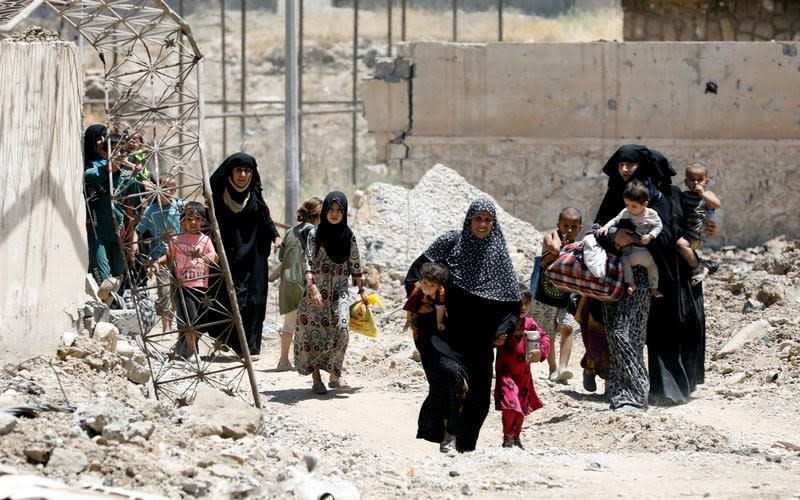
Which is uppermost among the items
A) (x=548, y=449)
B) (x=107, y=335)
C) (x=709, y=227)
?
(x=709, y=227)

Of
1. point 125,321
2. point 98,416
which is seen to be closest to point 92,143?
point 125,321

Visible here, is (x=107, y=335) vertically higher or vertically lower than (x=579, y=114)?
lower

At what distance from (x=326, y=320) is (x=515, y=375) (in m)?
2.13

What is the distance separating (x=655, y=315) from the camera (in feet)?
28.1

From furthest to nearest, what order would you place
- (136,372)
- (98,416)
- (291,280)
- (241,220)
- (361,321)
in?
(291,280)
(241,220)
(361,321)
(136,372)
(98,416)

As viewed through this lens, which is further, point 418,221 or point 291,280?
point 418,221

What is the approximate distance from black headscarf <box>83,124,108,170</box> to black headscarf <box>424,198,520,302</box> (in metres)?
3.49

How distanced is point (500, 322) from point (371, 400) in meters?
2.14

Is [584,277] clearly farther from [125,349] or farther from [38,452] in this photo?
[38,452]

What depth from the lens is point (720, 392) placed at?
29.1ft

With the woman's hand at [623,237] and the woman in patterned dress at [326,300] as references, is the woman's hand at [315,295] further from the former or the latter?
the woman's hand at [623,237]

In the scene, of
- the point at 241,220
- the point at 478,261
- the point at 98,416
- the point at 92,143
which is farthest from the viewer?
the point at 92,143

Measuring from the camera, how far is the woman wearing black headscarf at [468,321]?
6.92 metres

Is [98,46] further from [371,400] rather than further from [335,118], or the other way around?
[335,118]
